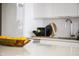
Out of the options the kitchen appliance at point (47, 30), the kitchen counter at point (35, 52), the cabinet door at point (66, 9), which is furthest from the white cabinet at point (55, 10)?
the kitchen counter at point (35, 52)

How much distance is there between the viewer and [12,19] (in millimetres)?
3896

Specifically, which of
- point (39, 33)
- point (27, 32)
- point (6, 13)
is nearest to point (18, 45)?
point (39, 33)

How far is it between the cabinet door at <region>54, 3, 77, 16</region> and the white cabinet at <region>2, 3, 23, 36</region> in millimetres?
982

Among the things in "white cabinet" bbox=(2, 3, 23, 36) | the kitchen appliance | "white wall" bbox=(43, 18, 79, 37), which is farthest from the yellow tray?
"white cabinet" bbox=(2, 3, 23, 36)

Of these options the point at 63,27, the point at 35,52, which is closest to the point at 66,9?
the point at 63,27

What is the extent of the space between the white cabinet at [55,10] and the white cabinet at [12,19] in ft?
1.58

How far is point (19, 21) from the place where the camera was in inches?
152

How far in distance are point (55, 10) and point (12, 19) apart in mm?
1183

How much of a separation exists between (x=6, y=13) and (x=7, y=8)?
136 mm

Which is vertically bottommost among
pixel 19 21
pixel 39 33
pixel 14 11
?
pixel 39 33

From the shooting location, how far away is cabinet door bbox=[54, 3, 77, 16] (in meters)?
3.18

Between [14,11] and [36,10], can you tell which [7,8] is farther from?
[36,10]

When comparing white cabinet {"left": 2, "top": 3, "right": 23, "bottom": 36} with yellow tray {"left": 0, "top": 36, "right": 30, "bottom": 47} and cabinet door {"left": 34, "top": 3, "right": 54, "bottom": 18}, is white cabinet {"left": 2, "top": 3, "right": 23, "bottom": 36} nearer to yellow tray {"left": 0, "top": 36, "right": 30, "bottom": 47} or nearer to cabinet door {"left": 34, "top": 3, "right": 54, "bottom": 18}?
cabinet door {"left": 34, "top": 3, "right": 54, "bottom": 18}

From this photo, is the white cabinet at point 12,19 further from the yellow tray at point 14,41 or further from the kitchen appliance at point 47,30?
the yellow tray at point 14,41
